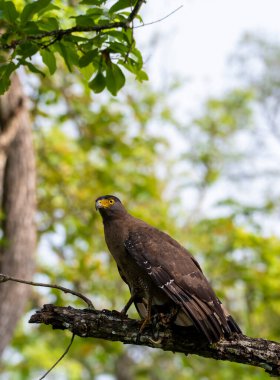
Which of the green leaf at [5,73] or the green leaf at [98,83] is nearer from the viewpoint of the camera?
the green leaf at [5,73]

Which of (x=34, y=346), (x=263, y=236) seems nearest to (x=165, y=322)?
(x=263, y=236)

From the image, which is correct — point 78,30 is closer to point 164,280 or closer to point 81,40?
point 81,40

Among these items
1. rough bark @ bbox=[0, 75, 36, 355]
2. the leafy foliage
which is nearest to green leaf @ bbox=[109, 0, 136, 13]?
the leafy foliage

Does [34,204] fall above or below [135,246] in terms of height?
above

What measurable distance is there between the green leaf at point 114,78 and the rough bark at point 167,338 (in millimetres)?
1395

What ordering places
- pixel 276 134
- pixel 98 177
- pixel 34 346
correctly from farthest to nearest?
1. pixel 276 134
2. pixel 34 346
3. pixel 98 177

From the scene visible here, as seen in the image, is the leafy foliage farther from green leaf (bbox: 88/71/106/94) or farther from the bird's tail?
the bird's tail

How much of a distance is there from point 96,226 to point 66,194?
76cm

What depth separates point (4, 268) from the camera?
26.5ft

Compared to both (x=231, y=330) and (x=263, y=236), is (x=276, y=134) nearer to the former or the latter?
Answer: (x=263, y=236)

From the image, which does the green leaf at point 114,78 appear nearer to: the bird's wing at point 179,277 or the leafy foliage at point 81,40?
the leafy foliage at point 81,40

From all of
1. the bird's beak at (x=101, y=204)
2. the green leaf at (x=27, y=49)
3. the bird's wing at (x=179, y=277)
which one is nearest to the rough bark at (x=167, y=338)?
the bird's wing at (x=179, y=277)

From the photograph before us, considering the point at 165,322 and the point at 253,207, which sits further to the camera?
the point at 253,207

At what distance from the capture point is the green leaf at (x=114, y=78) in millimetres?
3904
